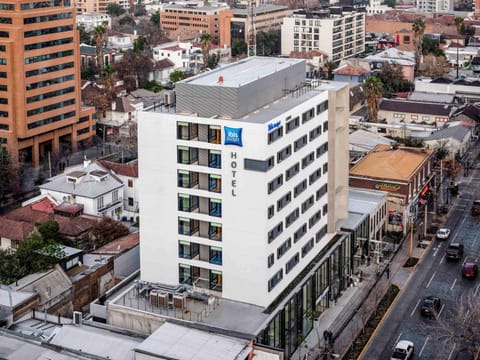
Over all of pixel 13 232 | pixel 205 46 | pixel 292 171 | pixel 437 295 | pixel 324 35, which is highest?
pixel 324 35

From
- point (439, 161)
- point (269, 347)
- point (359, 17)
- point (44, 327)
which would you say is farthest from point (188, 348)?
point (359, 17)

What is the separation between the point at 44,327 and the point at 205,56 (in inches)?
4137

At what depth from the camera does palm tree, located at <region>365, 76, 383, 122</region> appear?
108m

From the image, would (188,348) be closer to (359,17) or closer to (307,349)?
(307,349)

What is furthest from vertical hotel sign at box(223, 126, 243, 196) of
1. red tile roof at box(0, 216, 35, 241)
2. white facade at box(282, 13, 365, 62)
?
white facade at box(282, 13, 365, 62)

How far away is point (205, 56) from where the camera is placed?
152500 mm

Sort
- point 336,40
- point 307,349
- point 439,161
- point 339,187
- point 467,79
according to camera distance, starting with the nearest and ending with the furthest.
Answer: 1. point 307,349
2. point 339,187
3. point 439,161
4. point 467,79
5. point 336,40

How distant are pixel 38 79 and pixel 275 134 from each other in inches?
2241

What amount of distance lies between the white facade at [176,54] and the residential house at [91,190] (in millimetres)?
77446

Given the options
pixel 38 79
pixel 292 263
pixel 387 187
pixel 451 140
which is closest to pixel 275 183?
pixel 292 263

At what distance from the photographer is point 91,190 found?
7862 cm

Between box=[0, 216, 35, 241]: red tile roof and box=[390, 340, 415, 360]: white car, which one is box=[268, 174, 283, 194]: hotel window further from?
box=[0, 216, 35, 241]: red tile roof

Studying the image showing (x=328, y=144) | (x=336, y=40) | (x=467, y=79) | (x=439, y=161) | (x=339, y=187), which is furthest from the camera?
(x=336, y=40)

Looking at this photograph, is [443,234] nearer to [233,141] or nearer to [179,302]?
[233,141]
